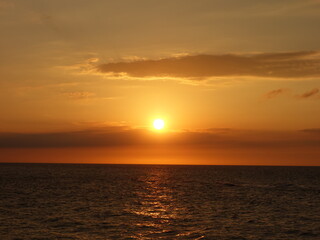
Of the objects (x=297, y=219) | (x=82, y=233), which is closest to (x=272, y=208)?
(x=297, y=219)

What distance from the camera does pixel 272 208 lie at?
65.1m

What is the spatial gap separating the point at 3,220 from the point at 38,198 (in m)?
26.8

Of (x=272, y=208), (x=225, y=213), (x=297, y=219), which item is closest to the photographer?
(x=297, y=219)

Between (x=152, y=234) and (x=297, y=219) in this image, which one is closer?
(x=152, y=234)

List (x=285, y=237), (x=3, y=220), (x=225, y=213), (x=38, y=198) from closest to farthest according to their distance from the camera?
(x=285, y=237) → (x=3, y=220) → (x=225, y=213) → (x=38, y=198)

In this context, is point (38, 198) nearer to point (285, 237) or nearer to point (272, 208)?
point (272, 208)

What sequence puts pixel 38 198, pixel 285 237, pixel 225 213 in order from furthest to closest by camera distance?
pixel 38 198 → pixel 225 213 → pixel 285 237

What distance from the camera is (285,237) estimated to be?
42.7m

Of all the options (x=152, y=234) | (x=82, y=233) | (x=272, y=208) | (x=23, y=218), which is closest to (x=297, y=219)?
(x=272, y=208)

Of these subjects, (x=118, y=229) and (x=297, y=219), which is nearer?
(x=118, y=229)

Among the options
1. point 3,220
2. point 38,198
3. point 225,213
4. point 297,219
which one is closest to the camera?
point 3,220

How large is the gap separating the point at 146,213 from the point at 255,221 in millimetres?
15447

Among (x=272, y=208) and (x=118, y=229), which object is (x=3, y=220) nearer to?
(x=118, y=229)

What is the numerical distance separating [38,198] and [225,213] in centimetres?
3665
